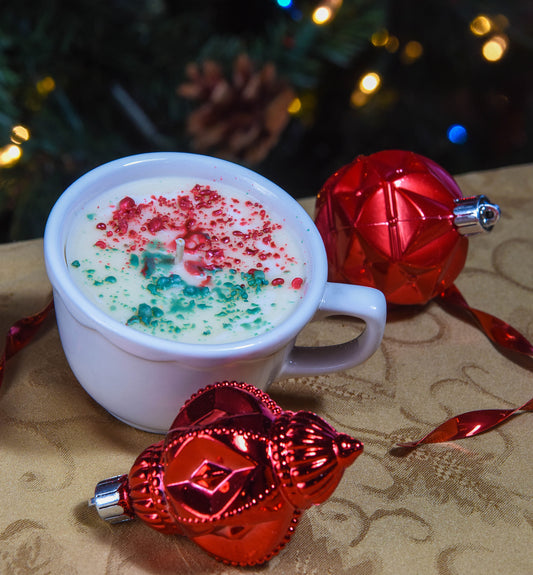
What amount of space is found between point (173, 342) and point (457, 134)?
92 cm

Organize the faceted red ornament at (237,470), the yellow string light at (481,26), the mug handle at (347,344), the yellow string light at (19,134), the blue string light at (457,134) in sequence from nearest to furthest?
the faceted red ornament at (237,470) → the mug handle at (347,344) → the yellow string light at (19,134) → the yellow string light at (481,26) → the blue string light at (457,134)

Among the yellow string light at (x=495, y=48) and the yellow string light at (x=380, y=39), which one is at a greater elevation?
the yellow string light at (x=495, y=48)

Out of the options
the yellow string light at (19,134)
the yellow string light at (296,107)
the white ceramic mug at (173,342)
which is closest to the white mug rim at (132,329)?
the white ceramic mug at (173,342)

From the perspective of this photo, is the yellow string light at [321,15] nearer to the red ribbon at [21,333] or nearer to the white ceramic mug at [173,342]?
the white ceramic mug at [173,342]

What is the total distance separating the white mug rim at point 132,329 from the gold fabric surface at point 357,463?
15cm

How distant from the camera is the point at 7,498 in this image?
0.56 meters

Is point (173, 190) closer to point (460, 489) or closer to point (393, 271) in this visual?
point (393, 271)

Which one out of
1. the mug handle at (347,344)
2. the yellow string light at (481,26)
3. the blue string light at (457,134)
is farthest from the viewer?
the blue string light at (457,134)

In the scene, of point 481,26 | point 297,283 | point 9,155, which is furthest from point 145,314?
point 481,26

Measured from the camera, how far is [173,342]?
51 cm

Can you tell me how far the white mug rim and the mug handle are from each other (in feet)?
0.06

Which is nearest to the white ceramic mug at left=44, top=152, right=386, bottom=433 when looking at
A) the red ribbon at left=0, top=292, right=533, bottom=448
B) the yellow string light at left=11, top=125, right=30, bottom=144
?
the red ribbon at left=0, top=292, right=533, bottom=448

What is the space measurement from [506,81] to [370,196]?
622mm

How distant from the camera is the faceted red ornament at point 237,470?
0.46m
